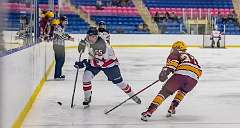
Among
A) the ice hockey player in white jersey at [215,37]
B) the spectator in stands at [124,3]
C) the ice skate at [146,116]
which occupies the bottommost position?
the ice skate at [146,116]

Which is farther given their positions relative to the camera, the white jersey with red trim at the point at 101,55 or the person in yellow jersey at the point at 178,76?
the white jersey with red trim at the point at 101,55

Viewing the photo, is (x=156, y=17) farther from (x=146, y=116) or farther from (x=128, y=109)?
(x=146, y=116)

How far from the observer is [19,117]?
13.6 feet

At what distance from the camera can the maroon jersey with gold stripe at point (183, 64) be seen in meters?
4.33

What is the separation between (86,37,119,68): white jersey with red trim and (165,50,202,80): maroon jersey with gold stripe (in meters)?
0.90

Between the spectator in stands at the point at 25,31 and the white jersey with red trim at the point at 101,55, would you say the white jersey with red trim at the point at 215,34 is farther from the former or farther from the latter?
the white jersey with red trim at the point at 101,55

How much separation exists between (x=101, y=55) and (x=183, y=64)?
970 mm

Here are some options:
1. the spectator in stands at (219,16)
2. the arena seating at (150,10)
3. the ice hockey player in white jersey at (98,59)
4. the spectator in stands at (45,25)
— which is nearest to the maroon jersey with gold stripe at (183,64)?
the ice hockey player in white jersey at (98,59)

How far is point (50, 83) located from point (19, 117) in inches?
137

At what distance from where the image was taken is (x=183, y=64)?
A: 446 cm

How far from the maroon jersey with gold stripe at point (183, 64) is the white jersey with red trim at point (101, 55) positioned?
2.96ft

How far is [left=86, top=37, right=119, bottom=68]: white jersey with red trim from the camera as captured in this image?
199 inches

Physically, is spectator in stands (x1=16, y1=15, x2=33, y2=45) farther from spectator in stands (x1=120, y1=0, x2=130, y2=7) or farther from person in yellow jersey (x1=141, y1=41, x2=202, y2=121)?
spectator in stands (x1=120, y1=0, x2=130, y2=7)

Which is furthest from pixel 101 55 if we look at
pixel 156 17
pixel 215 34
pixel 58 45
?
pixel 156 17
